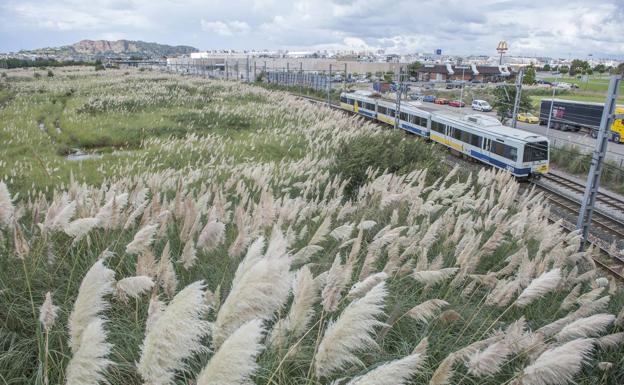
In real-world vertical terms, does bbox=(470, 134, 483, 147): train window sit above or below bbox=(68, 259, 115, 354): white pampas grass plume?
below

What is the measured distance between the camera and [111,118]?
20875 millimetres

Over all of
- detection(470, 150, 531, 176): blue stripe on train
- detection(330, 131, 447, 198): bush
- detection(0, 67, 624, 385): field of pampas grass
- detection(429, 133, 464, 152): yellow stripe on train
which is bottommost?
detection(470, 150, 531, 176): blue stripe on train

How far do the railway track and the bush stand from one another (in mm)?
Answer: 3806

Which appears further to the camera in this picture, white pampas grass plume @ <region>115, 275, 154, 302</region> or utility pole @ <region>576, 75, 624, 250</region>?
utility pole @ <region>576, 75, 624, 250</region>

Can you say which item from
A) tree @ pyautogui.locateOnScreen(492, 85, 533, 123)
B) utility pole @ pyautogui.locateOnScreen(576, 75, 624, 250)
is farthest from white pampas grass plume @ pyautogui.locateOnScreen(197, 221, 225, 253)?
tree @ pyautogui.locateOnScreen(492, 85, 533, 123)

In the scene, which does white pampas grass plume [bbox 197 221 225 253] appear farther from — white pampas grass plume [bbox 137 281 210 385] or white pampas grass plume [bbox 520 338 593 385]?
white pampas grass plume [bbox 520 338 593 385]

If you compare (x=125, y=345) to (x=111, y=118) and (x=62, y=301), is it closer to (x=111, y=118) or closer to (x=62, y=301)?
(x=62, y=301)

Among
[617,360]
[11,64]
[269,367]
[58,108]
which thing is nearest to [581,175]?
[617,360]

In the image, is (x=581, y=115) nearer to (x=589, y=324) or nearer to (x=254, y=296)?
(x=589, y=324)

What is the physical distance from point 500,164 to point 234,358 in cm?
1812

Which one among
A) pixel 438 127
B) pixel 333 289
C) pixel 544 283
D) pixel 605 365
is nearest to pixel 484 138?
pixel 438 127

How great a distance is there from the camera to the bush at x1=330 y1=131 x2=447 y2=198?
10820mm

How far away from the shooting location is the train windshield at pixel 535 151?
53.5 ft

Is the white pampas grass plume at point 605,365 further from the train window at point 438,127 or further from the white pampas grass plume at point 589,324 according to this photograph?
the train window at point 438,127
